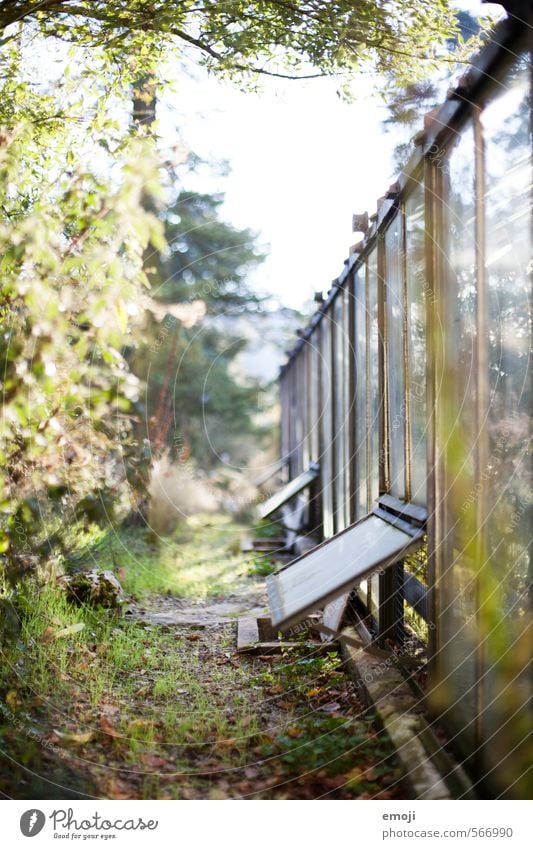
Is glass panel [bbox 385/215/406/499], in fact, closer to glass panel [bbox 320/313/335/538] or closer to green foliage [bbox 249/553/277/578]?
glass panel [bbox 320/313/335/538]

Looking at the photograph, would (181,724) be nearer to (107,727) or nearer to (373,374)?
(107,727)

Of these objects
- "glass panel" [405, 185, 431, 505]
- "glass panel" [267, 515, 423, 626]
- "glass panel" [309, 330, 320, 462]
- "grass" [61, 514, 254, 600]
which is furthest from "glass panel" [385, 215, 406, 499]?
"glass panel" [309, 330, 320, 462]

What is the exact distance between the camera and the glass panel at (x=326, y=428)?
27.8 ft

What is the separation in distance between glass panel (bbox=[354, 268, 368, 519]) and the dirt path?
138 cm

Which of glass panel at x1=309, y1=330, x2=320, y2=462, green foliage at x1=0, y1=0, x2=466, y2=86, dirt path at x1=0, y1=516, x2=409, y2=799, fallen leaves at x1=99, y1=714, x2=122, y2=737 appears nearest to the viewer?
dirt path at x1=0, y1=516, x2=409, y2=799

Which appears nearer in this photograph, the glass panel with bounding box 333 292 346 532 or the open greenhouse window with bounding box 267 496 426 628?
the open greenhouse window with bounding box 267 496 426 628

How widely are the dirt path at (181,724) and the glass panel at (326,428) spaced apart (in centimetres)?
289

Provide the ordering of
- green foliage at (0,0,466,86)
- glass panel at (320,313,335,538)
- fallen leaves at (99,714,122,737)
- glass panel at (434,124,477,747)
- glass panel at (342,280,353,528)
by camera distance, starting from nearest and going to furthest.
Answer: glass panel at (434,124,477,747) → fallen leaves at (99,714,122,737) → green foliage at (0,0,466,86) → glass panel at (342,280,353,528) → glass panel at (320,313,335,538)

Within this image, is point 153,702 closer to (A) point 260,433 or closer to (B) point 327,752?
(B) point 327,752

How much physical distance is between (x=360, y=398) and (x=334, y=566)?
8.52 feet

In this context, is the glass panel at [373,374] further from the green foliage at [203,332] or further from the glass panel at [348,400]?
the green foliage at [203,332]

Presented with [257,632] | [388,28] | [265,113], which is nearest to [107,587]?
[257,632]

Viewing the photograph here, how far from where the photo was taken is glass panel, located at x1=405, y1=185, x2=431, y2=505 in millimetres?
4043
